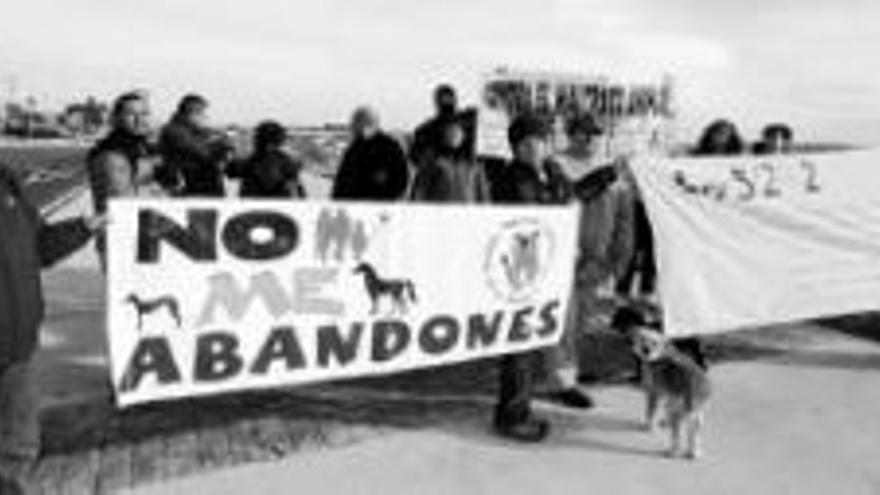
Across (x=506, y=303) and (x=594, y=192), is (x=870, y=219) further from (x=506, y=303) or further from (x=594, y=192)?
(x=506, y=303)

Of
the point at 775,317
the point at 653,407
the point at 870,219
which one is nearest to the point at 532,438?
the point at 653,407

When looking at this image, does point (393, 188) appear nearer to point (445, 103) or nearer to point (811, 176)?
point (445, 103)

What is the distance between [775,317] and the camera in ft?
24.2

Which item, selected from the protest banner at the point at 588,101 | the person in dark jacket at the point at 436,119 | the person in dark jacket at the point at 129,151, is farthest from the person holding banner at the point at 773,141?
the protest banner at the point at 588,101

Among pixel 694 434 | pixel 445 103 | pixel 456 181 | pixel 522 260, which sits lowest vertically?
pixel 694 434

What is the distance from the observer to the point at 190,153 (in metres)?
7.47

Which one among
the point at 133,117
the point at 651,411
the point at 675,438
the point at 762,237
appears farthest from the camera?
the point at 762,237

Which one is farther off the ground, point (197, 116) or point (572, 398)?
point (197, 116)

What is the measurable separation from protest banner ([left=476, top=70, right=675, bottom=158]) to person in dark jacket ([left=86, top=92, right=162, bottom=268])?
779cm

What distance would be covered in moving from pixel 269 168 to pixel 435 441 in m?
2.05

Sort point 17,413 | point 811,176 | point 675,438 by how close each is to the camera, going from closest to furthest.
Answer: point 17,413 → point 675,438 → point 811,176

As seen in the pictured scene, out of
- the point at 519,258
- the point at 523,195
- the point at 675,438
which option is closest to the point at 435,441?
the point at 519,258

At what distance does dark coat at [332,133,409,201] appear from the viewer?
7.51m

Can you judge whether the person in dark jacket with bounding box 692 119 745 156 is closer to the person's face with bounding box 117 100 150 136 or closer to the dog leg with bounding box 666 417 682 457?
the dog leg with bounding box 666 417 682 457
